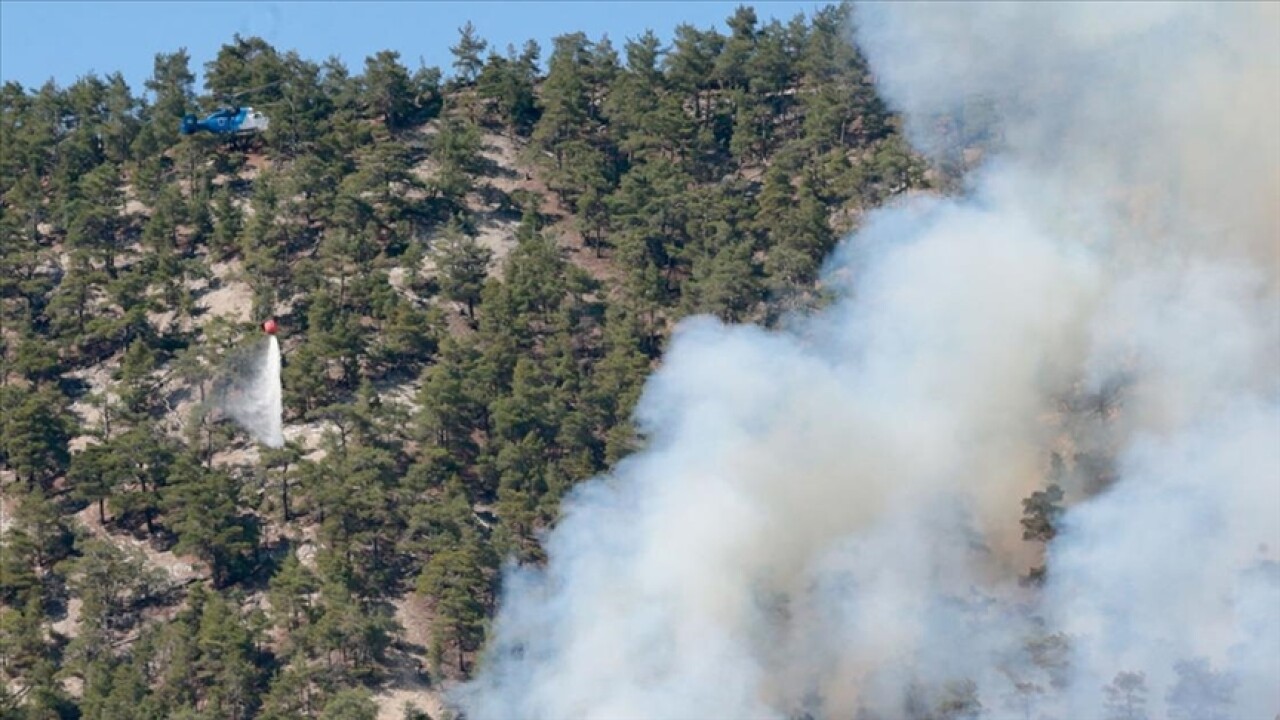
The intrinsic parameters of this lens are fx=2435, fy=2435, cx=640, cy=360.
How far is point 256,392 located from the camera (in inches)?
3398

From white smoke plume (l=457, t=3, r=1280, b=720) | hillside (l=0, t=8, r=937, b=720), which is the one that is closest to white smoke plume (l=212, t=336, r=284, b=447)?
hillside (l=0, t=8, r=937, b=720)

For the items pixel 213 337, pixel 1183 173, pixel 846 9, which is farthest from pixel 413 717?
pixel 846 9

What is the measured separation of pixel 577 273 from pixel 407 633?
21.2 metres

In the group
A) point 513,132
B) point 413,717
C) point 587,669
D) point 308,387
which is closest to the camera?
point 587,669

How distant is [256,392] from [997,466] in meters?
28.5

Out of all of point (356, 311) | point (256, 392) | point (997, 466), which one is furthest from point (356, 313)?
point (997, 466)

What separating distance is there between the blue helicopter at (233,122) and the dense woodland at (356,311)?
846mm

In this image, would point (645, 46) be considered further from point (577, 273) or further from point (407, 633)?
point (407, 633)

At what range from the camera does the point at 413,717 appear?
69688 mm

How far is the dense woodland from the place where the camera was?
7388 centimetres

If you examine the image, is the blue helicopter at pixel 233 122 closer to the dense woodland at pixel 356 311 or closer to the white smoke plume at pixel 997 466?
the dense woodland at pixel 356 311

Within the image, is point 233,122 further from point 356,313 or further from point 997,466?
point 997,466

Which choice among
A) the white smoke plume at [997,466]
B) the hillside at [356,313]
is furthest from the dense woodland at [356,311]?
the white smoke plume at [997,466]

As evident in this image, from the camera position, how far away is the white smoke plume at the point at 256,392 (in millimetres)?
84312
